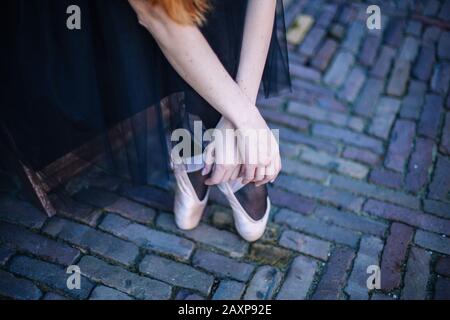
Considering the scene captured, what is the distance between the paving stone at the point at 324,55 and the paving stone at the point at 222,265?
4.46 ft

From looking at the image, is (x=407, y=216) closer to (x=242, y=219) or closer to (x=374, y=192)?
(x=374, y=192)

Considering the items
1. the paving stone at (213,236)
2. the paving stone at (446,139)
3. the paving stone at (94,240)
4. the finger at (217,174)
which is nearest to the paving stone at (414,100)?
the paving stone at (446,139)

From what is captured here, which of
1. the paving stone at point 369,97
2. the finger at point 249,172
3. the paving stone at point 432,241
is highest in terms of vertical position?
the paving stone at point 369,97

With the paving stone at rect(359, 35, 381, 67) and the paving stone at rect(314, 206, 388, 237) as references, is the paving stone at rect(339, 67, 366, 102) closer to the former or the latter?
the paving stone at rect(359, 35, 381, 67)

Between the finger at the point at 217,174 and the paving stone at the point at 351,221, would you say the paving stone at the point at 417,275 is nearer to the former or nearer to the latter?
the paving stone at the point at 351,221

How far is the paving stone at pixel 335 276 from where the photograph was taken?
164cm

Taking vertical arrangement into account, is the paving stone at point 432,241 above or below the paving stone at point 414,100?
A: below

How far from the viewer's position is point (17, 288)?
161cm

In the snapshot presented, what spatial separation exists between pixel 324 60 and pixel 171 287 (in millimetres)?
1645

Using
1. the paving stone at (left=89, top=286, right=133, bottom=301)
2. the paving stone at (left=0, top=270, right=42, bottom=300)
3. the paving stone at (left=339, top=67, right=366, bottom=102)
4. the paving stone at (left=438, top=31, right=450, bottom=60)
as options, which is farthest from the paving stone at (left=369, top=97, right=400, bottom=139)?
the paving stone at (left=0, top=270, right=42, bottom=300)

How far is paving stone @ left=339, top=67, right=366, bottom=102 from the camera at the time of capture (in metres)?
2.42

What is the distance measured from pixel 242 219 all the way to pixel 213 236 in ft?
0.56

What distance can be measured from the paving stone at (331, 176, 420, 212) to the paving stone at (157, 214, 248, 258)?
1.85ft

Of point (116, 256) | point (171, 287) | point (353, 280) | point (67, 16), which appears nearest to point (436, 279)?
point (353, 280)
